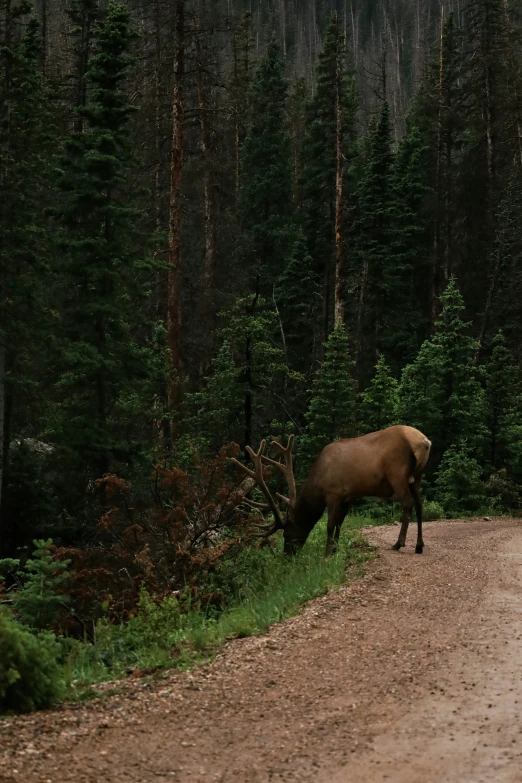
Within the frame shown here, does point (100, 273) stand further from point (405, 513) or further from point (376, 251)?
point (376, 251)

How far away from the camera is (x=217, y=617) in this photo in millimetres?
9711

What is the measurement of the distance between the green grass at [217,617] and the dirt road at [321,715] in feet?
0.99

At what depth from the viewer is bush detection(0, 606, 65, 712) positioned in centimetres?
549

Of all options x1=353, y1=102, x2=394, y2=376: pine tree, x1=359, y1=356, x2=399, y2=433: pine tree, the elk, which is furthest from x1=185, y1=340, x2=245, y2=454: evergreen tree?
x1=353, y1=102, x2=394, y2=376: pine tree

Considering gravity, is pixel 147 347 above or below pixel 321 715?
above

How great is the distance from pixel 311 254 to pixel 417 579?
35.4 metres

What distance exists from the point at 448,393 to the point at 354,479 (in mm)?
11047

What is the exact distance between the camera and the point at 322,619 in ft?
26.9

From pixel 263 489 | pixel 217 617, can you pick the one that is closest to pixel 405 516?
pixel 263 489

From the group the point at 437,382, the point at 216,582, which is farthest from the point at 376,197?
the point at 216,582

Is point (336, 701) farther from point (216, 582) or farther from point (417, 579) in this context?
point (216, 582)

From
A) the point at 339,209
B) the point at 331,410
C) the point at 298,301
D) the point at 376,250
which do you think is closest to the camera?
Answer: the point at 331,410

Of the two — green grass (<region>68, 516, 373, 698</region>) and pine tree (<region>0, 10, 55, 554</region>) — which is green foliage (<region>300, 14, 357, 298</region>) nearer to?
pine tree (<region>0, 10, 55, 554</region>)

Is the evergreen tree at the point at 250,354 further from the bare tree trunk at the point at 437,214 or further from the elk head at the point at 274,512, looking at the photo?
the bare tree trunk at the point at 437,214
